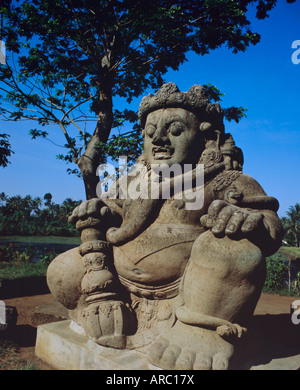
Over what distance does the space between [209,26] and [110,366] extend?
24.0ft

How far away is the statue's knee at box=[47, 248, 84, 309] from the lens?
255cm

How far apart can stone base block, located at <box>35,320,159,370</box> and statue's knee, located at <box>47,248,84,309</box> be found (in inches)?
10.5

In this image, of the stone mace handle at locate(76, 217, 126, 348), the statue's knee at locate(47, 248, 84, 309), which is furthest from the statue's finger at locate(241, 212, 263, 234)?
the statue's knee at locate(47, 248, 84, 309)

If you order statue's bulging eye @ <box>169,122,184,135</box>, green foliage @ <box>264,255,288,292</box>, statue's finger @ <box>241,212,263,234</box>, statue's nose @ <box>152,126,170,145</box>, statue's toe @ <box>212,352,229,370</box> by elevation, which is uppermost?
statue's bulging eye @ <box>169,122,184,135</box>

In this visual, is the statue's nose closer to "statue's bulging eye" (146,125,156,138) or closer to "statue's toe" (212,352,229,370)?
"statue's bulging eye" (146,125,156,138)

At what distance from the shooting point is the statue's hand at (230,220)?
1.91m

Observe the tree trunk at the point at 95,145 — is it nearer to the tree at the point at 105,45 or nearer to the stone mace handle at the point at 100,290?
the tree at the point at 105,45

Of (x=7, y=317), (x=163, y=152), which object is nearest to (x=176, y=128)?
(x=163, y=152)

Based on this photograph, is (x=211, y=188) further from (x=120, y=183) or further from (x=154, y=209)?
(x=120, y=183)

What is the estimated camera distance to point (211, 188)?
2387 mm
